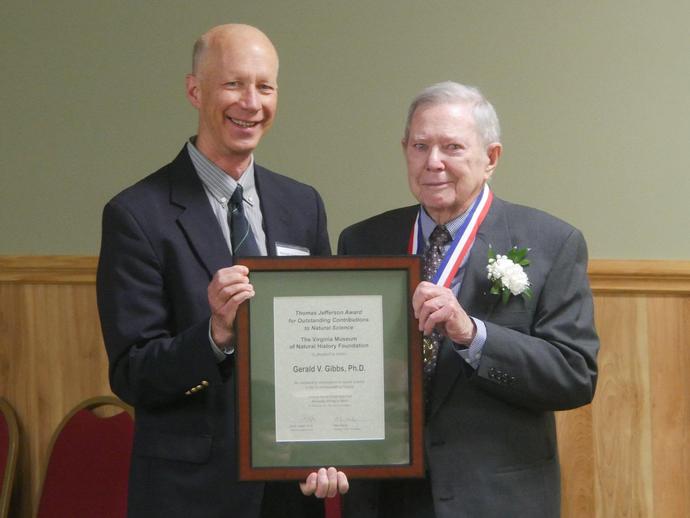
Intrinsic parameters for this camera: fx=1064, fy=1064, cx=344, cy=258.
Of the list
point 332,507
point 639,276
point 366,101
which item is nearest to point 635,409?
point 639,276

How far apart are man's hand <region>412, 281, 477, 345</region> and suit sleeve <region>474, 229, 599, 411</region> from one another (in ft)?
0.26

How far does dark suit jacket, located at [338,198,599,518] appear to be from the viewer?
2.53m

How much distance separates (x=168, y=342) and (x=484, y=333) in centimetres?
77

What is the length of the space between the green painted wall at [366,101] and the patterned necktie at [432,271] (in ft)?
4.84

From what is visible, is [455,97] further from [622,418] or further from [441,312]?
[622,418]

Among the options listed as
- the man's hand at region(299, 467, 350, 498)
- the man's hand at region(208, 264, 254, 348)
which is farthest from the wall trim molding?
the man's hand at region(208, 264, 254, 348)

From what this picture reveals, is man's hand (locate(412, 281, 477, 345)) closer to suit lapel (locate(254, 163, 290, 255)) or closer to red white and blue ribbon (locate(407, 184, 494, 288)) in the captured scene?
red white and blue ribbon (locate(407, 184, 494, 288))

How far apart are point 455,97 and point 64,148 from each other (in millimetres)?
2334

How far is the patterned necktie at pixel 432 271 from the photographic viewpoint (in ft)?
8.55

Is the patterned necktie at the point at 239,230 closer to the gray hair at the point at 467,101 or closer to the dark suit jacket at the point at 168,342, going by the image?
the dark suit jacket at the point at 168,342

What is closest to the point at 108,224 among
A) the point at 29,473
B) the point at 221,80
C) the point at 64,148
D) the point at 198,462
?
the point at 221,80

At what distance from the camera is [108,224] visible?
2727 millimetres

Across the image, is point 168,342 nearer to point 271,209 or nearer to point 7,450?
point 271,209

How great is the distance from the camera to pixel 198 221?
2.73m
